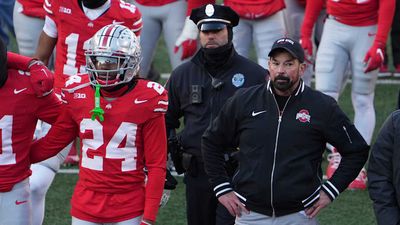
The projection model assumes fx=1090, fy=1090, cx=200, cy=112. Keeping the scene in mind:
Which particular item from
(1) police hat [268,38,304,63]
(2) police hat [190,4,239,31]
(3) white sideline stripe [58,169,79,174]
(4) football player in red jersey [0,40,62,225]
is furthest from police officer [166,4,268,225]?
(3) white sideline stripe [58,169,79,174]

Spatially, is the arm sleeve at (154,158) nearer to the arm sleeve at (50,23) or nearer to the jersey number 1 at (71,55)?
the jersey number 1 at (71,55)

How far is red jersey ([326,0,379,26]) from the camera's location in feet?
26.9

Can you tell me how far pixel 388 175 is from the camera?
5070mm

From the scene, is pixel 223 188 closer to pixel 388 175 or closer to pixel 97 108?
pixel 97 108

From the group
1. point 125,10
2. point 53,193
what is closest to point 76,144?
point 53,193

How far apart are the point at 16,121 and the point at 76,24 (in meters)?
1.53

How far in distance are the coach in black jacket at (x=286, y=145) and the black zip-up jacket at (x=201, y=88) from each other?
2.23 ft

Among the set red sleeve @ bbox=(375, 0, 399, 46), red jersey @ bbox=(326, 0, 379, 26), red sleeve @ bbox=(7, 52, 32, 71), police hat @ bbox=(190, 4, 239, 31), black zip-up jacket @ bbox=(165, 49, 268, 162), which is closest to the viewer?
red sleeve @ bbox=(7, 52, 32, 71)

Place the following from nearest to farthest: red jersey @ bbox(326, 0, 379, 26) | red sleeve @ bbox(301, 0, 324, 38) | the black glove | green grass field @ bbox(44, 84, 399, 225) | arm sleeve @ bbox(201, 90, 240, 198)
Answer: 1. arm sleeve @ bbox(201, 90, 240, 198)
2. the black glove
3. green grass field @ bbox(44, 84, 399, 225)
4. red jersey @ bbox(326, 0, 379, 26)
5. red sleeve @ bbox(301, 0, 324, 38)

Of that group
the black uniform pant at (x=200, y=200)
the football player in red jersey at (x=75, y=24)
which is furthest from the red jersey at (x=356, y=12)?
the black uniform pant at (x=200, y=200)

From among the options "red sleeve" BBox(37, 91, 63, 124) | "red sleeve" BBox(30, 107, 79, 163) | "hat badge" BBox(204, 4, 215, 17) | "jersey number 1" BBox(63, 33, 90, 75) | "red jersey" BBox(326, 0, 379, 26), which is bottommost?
"red jersey" BBox(326, 0, 379, 26)

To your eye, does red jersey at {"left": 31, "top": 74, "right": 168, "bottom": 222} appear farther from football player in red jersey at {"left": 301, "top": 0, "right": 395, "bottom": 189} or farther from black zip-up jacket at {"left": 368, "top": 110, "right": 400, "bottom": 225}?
football player in red jersey at {"left": 301, "top": 0, "right": 395, "bottom": 189}

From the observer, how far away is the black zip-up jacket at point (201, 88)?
6.22m

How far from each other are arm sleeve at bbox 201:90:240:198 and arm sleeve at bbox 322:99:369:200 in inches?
19.8
